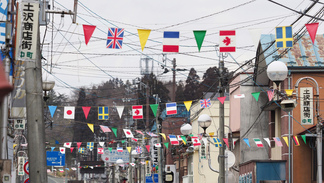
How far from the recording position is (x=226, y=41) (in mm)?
16094

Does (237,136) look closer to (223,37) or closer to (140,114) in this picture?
(140,114)

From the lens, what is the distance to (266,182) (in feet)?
98.6

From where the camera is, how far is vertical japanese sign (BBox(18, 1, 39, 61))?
11.2 meters

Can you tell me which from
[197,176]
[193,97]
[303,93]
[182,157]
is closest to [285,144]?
[303,93]

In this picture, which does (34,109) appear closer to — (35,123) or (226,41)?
(35,123)

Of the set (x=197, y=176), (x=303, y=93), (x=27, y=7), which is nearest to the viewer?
(x=27, y=7)

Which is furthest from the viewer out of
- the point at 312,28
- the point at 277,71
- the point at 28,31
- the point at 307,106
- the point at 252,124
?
the point at 252,124

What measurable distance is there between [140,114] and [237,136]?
11649 mm

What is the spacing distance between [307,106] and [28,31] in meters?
15.2

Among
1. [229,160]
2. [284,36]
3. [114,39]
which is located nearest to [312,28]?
[284,36]

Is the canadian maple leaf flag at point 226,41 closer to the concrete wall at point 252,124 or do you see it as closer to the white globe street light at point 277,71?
the white globe street light at point 277,71

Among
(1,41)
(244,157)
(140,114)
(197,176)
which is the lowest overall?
(197,176)

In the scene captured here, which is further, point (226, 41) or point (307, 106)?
point (307, 106)

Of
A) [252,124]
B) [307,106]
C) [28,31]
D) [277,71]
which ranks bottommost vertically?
[252,124]
